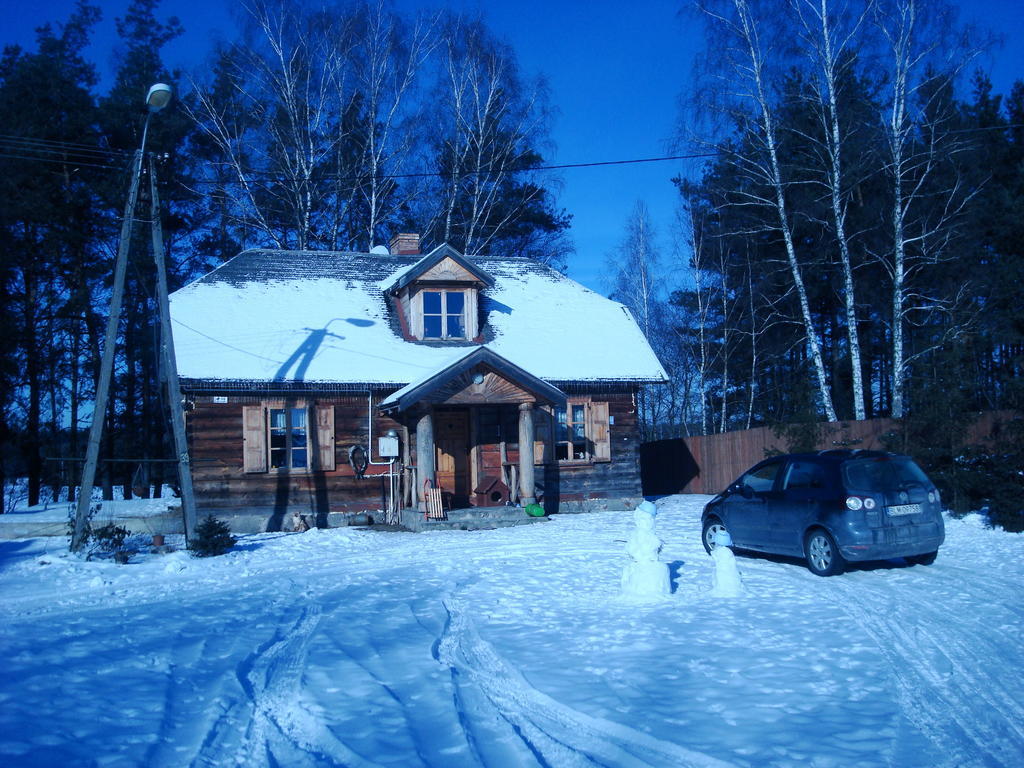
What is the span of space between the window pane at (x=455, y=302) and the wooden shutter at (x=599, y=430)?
14.7ft

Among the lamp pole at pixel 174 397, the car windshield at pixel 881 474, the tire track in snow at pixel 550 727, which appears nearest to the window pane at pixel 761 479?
the car windshield at pixel 881 474

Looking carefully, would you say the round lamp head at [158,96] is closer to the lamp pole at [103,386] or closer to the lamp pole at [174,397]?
the lamp pole at [103,386]

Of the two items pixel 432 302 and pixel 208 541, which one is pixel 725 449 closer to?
pixel 432 302

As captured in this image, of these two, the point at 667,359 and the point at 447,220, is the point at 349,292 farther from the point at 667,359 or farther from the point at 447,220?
the point at 667,359

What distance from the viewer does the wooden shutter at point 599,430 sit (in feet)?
78.4

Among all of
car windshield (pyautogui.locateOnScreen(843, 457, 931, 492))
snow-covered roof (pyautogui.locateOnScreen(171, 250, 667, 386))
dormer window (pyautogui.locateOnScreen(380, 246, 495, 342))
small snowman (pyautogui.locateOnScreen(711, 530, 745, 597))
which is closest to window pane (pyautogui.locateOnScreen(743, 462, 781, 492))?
car windshield (pyautogui.locateOnScreen(843, 457, 931, 492))

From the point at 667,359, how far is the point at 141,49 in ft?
91.5

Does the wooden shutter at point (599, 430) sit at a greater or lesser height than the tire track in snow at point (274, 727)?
greater

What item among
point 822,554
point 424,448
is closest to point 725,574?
point 822,554

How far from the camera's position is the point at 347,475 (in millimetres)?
21719

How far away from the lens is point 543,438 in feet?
76.8

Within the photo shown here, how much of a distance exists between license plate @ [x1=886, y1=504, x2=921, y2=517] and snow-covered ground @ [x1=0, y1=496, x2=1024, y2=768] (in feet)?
2.76

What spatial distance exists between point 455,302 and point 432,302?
0.65 meters

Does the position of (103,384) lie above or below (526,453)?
above
